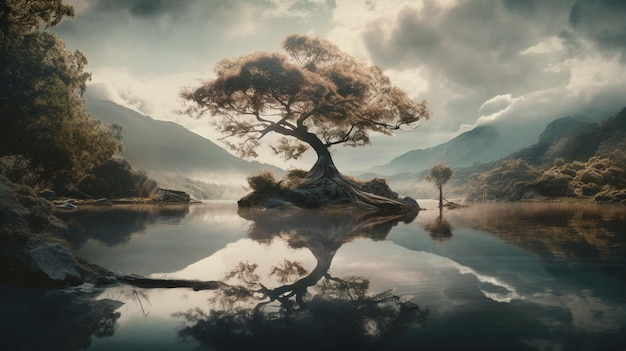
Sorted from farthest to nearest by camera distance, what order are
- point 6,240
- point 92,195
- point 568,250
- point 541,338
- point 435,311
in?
point 92,195 < point 568,250 < point 6,240 < point 435,311 < point 541,338

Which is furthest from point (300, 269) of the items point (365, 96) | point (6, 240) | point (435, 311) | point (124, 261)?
point (365, 96)

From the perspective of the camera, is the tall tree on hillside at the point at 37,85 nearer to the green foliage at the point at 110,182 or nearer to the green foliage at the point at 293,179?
the green foliage at the point at 293,179

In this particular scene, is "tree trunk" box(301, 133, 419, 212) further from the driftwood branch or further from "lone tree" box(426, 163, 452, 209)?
the driftwood branch

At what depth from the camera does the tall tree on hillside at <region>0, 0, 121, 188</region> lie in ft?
66.1

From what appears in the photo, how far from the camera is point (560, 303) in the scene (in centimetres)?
556

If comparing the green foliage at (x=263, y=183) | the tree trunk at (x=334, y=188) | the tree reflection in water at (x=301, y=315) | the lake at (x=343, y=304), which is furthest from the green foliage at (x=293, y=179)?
the tree reflection in water at (x=301, y=315)

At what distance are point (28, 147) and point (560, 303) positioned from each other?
88.6ft

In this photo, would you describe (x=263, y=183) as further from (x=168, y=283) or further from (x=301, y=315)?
(x=301, y=315)

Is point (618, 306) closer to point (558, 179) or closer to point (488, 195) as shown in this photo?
point (558, 179)

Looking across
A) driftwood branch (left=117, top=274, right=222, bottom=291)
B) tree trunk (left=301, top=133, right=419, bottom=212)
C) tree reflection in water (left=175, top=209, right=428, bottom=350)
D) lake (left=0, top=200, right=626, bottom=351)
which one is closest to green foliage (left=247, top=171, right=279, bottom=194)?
tree trunk (left=301, top=133, right=419, bottom=212)

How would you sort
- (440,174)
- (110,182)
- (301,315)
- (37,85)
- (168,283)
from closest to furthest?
(301,315) → (168,283) → (37,85) → (440,174) → (110,182)

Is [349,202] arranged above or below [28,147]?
below

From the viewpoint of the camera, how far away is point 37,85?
823 inches

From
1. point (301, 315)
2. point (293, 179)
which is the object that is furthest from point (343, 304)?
point (293, 179)
